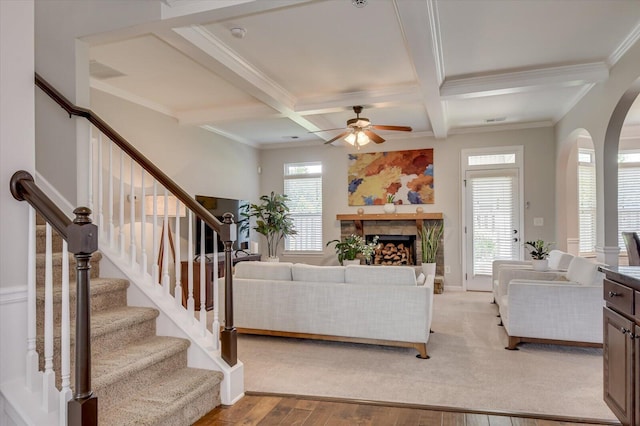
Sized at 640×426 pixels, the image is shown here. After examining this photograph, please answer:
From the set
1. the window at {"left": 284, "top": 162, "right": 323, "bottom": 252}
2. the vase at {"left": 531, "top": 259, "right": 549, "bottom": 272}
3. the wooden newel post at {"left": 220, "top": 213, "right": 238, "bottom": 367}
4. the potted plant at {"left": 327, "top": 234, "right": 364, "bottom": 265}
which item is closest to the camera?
the wooden newel post at {"left": 220, "top": 213, "right": 238, "bottom": 367}

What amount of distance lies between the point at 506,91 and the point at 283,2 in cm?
301

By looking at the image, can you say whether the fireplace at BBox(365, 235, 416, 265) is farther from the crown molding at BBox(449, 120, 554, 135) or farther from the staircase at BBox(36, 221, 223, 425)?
the staircase at BBox(36, 221, 223, 425)

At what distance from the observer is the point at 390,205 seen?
719 centimetres

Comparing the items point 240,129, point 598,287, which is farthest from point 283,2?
point 240,129

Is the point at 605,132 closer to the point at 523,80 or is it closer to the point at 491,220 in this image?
the point at 523,80

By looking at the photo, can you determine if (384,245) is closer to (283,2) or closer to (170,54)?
(170,54)

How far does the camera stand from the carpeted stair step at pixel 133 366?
2.03 meters

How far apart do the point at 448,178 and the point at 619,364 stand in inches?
210

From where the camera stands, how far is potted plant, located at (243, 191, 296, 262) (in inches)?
291

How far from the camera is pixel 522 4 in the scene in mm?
3000

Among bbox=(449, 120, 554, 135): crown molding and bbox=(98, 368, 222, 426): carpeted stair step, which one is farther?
bbox=(449, 120, 554, 135): crown molding

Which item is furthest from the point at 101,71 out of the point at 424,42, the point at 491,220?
the point at 491,220

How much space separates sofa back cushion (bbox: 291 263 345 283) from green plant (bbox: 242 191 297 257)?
333 cm

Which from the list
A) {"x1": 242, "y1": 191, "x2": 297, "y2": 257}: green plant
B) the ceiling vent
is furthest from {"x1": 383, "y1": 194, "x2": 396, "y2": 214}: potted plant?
the ceiling vent
